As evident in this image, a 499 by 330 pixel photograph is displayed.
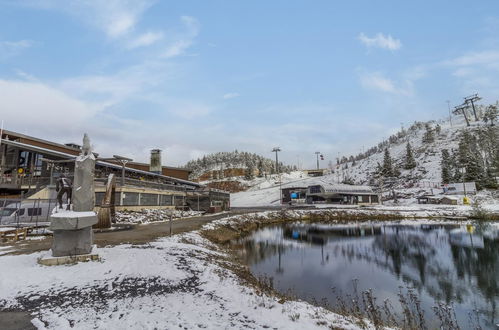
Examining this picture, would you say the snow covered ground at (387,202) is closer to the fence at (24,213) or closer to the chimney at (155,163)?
the chimney at (155,163)

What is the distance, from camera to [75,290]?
8391 millimetres

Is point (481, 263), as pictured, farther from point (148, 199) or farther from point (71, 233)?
point (148, 199)

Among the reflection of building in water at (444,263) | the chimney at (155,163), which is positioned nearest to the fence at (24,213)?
the reflection of building in water at (444,263)

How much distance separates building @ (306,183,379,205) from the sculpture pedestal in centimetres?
8183

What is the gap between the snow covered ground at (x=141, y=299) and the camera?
663cm

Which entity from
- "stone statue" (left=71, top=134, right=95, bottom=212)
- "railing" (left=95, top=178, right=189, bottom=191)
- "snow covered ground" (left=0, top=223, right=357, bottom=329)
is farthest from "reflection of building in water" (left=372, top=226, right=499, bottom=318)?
"railing" (left=95, top=178, right=189, bottom=191)

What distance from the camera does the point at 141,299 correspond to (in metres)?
7.89

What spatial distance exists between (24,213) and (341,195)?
8136 centimetres

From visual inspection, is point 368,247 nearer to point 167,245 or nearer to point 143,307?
point 167,245

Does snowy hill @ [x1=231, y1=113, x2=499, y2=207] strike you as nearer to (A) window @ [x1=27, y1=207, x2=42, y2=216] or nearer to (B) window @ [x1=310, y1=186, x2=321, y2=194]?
(B) window @ [x1=310, y1=186, x2=321, y2=194]

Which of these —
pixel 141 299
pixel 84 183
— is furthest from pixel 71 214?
pixel 141 299

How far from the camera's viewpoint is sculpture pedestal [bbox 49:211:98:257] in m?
10.8

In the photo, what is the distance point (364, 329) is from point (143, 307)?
589 cm

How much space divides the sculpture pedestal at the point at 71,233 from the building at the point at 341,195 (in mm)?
81831
